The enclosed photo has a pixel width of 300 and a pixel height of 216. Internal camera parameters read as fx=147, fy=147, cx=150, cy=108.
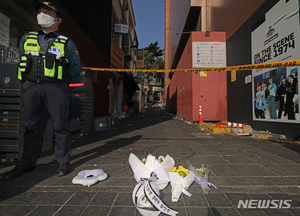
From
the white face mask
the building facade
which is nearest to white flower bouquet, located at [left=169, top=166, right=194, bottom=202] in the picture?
the white face mask

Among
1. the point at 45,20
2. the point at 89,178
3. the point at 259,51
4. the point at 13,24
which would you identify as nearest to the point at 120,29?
the point at 13,24

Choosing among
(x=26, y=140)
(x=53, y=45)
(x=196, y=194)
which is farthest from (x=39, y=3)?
(x=196, y=194)

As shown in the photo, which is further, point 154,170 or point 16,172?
point 16,172

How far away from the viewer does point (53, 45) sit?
2.12m

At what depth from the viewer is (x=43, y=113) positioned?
2.26m

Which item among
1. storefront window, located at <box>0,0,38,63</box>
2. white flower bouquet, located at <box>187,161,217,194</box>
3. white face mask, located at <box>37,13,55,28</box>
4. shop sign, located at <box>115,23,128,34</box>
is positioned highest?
shop sign, located at <box>115,23,128,34</box>

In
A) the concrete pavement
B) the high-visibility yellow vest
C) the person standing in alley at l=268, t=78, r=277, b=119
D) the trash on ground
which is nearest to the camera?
the concrete pavement

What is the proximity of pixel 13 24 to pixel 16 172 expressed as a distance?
3951 millimetres

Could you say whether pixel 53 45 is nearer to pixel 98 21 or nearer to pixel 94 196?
pixel 94 196

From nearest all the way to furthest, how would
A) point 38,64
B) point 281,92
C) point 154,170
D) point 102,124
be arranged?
point 154,170 < point 38,64 < point 281,92 < point 102,124

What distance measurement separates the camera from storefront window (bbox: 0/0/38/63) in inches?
145

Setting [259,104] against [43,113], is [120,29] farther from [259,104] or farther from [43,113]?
[43,113]

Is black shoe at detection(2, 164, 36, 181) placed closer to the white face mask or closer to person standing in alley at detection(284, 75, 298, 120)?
the white face mask

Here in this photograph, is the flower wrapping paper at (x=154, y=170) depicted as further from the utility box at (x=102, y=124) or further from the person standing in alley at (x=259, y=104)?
the person standing in alley at (x=259, y=104)
